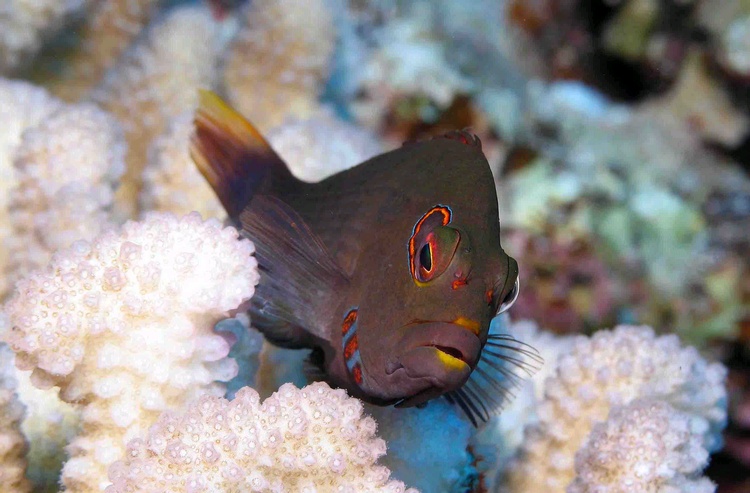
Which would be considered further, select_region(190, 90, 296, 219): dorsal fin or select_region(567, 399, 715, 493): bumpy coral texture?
select_region(190, 90, 296, 219): dorsal fin

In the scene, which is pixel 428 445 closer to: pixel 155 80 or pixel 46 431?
pixel 46 431

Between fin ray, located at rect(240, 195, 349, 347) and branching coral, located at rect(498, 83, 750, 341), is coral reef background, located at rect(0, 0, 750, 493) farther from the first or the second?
fin ray, located at rect(240, 195, 349, 347)

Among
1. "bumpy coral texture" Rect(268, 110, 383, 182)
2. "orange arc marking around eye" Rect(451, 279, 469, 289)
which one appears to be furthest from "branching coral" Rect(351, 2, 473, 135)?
"orange arc marking around eye" Rect(451, 279, 469, 289)

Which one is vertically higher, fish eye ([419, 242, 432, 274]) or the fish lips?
fish eye ([419, 242, 432, 274])

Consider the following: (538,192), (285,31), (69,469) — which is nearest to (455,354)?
(69,469)

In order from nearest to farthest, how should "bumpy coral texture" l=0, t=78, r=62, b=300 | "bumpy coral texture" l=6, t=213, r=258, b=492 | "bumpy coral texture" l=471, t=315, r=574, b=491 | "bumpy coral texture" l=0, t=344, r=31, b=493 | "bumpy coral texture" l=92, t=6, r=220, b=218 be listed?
"bumpy coral texture" l=6, t=213, r=258, b=492
"bumpy coral texture" l=0, t=344, r=31, b=493
"bumpy coral texture" l=471, t=315, r=574, b=491
"bumpy coral texture" l=0, t=78, r=62, b=300
"bumpy coral texture" l=92, t=6, r=220, b=218

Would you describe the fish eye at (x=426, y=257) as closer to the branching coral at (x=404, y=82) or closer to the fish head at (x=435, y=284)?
the fish head at (x=435, y=284)

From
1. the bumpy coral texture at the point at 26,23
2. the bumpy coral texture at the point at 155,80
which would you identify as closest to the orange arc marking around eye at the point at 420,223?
the bumpy coral texture at the point at 155,80
